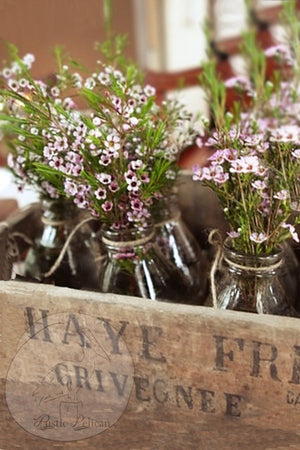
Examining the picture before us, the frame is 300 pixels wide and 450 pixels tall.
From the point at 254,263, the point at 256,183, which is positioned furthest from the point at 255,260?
the point at 256,183

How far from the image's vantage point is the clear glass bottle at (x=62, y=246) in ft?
2.93

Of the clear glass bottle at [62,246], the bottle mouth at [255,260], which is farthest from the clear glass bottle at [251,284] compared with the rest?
the clear glass bottle at [62,246]

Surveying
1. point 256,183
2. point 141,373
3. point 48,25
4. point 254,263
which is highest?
point 48,25

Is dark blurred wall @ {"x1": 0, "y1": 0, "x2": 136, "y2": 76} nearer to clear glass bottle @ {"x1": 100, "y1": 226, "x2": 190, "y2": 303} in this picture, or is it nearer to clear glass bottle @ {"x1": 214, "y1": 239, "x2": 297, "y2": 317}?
clear glass bottle @ {"x1": 100, "y1": 226, "x2": 190, "y2": 303}

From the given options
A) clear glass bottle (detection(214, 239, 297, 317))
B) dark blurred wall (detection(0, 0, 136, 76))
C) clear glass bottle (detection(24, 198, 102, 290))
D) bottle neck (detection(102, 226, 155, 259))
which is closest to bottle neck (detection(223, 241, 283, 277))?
clear glass bottle (detection(214, 239, 297, 317))

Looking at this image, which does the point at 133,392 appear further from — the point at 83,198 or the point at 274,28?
the point at 274,28

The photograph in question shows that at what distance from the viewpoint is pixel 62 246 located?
3.05 feet

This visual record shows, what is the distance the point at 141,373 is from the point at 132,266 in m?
0.17

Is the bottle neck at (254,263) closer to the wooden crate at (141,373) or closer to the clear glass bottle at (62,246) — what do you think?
the wooden crate at (141,373)

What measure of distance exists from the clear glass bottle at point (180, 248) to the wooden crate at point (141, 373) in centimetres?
23

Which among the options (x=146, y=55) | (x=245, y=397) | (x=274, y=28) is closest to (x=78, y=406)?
(x=245, y=397)

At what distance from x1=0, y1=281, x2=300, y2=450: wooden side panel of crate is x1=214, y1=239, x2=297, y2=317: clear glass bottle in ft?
0.29

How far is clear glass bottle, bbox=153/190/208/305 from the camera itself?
914 mm

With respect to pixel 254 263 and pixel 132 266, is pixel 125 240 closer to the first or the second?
pixel 132 266
